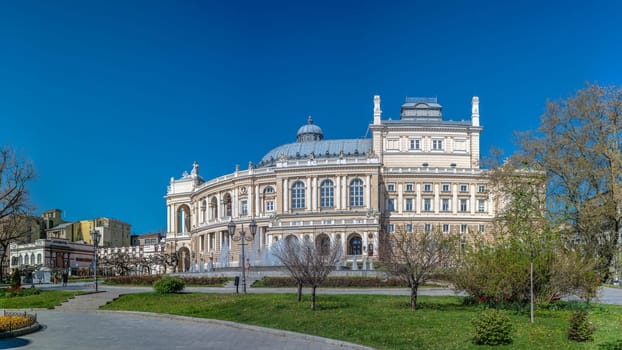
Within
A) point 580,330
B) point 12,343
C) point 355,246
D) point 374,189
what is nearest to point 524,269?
point 580,330

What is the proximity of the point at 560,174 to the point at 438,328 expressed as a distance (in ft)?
77.1

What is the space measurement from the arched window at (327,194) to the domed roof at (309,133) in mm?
21653

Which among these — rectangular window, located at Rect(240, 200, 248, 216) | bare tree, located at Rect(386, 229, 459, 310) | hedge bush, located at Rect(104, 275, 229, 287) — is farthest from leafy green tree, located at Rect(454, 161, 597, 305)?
rectangular window, located at Rect(240, 200, 248, 216)

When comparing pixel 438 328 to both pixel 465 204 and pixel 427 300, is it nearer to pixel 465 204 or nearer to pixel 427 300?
pixel 427 300

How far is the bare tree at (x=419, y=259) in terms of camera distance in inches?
974

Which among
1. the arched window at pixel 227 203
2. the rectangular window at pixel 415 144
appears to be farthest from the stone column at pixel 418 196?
the arched window at pixel 227 203

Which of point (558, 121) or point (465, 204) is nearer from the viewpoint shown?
point (558, 121)

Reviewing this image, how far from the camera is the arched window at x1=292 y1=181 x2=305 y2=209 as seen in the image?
83438mm

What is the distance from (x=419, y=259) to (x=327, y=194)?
57723mm

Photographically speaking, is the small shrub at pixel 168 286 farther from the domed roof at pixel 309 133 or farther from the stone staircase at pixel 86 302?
the domed roof at pixel 309 133

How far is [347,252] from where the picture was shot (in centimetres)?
7650

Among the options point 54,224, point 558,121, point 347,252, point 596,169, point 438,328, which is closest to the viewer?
point 438,328

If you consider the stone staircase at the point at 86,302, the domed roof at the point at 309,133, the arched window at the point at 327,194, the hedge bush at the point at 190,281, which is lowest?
the hedge bush at the point at 190,281

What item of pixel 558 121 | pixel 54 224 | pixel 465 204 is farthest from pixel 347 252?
pixel 54 224
